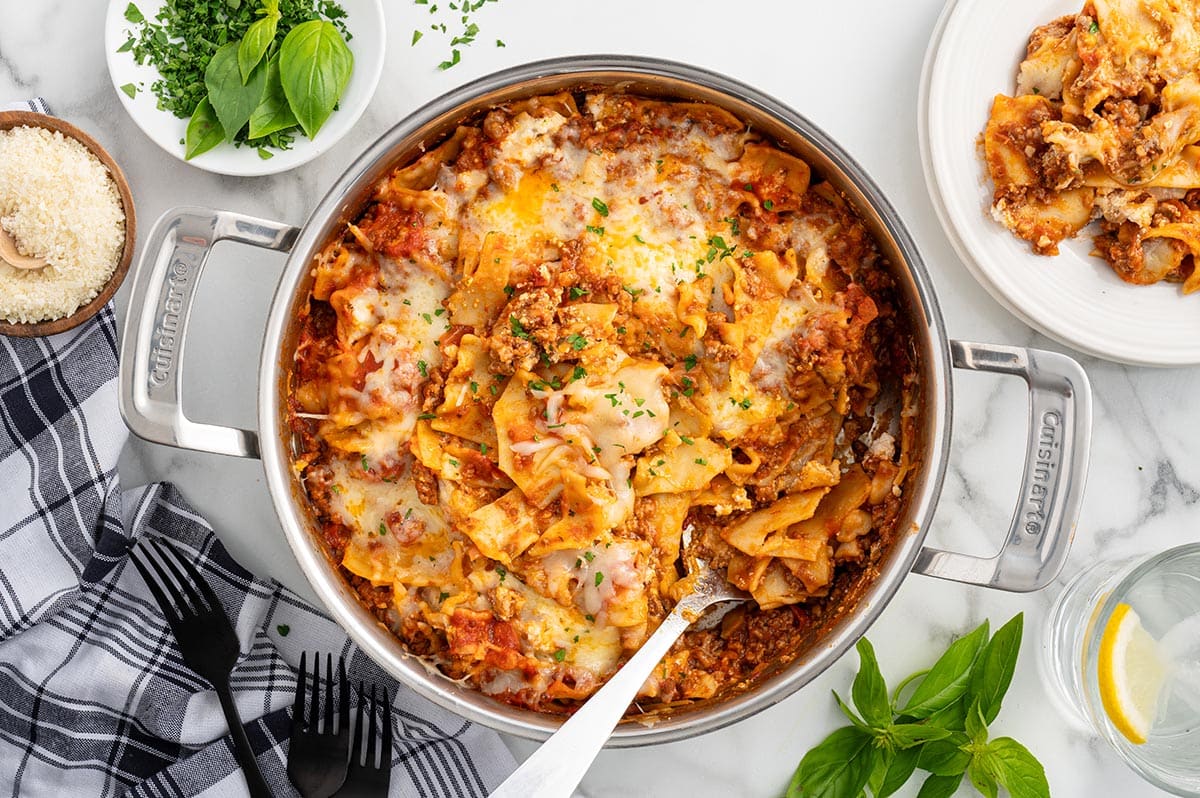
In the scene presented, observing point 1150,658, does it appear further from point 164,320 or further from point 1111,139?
point 164,320

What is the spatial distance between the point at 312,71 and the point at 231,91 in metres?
0.28

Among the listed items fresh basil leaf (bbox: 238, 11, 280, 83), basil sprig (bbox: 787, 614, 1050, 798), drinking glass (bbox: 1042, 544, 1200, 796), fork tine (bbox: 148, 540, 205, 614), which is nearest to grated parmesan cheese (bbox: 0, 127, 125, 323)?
fresh basil leaf (bbox: 238, 11, 280, 83)

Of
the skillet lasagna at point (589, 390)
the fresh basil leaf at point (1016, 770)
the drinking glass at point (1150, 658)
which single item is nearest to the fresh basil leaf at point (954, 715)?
the fresh basil leaf at point (1016, 770)

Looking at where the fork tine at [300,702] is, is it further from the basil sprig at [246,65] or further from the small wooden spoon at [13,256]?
the basil sprig at [246,65]

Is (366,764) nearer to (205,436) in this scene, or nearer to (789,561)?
(205,436)

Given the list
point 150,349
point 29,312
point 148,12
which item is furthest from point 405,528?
point 148,12

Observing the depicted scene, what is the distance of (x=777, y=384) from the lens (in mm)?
2889

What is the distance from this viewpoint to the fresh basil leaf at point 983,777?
10.5 ft

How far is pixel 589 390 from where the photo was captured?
2789 mm

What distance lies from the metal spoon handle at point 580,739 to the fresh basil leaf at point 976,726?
108 cm

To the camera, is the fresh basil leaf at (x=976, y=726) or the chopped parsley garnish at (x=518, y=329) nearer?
the chopped parsley garnish at (x=518, y=329)

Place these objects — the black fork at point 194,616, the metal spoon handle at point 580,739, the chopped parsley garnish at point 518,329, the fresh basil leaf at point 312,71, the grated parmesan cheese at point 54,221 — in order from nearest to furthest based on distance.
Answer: the metal spoon handle at point 580,739 → the chopped parsley garnish at point 518,329 → the fresh basil leaf at point 312,71 → the grated parmesan cheese at point 54,221 → the black fork at point 194,616

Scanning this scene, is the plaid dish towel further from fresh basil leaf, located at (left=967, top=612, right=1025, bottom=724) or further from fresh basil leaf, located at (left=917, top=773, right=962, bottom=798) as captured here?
fresh basil leaf, located at (left=967, top=612, right=1025, bottom=724)

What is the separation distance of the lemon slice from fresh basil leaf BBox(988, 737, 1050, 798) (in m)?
0.29
